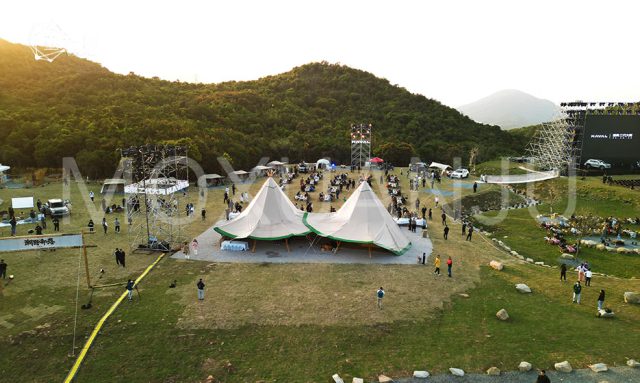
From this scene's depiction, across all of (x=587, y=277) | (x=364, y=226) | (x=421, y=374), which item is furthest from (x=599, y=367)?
(x=364, y=226)

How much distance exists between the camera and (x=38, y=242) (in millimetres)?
14070

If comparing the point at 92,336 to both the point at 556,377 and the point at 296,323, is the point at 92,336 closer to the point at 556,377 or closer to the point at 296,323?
the point at 296,323

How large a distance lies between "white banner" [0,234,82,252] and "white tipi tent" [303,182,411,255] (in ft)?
37.8

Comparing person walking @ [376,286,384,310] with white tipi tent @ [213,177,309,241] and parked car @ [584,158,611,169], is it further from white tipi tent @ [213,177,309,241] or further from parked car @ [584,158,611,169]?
parked car @ [584,158,611,169]

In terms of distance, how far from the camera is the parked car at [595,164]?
44531mm

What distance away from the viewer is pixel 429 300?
15445mm

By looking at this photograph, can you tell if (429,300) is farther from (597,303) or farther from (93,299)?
(93,299)

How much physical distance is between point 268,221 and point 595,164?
4273 centimetres

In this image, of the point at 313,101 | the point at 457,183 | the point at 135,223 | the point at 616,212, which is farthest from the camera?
the point at 313,101

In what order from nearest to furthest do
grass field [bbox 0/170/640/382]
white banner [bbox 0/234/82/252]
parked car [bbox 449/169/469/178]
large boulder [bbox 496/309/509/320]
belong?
grass field [bbox 0/170/640/382] < white banner [bbox 0/234/82/252] < large boulder [bbox 496/309/509/320] < parked car [bbox 449/169/469/178]

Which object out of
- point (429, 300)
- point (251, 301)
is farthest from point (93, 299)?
point (429, 300)

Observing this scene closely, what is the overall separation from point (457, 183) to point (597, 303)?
2873cm

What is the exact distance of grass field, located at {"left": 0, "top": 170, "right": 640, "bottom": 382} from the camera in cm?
1125

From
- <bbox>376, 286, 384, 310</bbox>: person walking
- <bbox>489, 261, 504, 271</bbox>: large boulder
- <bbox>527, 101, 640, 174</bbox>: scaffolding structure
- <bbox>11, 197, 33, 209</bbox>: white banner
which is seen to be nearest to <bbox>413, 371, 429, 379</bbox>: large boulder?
<bbox>376, 286, 384, 310</bbox>: person walking
